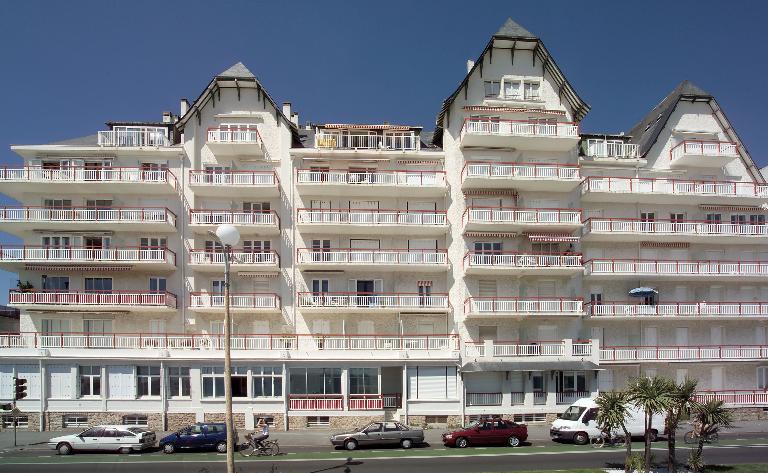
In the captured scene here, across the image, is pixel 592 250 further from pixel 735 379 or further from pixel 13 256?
pixel 13 256

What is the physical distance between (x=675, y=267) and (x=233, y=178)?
30.6m

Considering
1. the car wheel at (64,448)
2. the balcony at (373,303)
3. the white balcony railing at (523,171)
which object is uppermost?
the white balcony railing at (523,171)

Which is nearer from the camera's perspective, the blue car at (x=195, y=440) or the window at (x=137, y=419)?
the blue car at (x=195, y=440)

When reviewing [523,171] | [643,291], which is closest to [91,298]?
[523,171]

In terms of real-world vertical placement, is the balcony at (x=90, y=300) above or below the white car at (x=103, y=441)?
above

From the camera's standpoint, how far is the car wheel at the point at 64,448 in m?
24.7

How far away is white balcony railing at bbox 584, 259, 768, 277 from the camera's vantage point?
117 ft

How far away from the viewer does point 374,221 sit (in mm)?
34656

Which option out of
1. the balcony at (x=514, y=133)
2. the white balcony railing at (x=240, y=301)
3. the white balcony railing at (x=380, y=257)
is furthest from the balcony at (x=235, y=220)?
the balcony at (x=514, y=133)

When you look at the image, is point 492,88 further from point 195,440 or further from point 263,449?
point 195,440

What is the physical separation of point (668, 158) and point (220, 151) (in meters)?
32.0

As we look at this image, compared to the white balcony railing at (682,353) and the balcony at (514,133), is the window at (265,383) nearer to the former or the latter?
the balcony at (514,133)

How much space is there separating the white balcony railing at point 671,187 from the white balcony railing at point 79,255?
29.3 metres

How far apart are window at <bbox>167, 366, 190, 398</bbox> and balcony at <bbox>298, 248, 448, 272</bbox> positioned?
31.3ft
